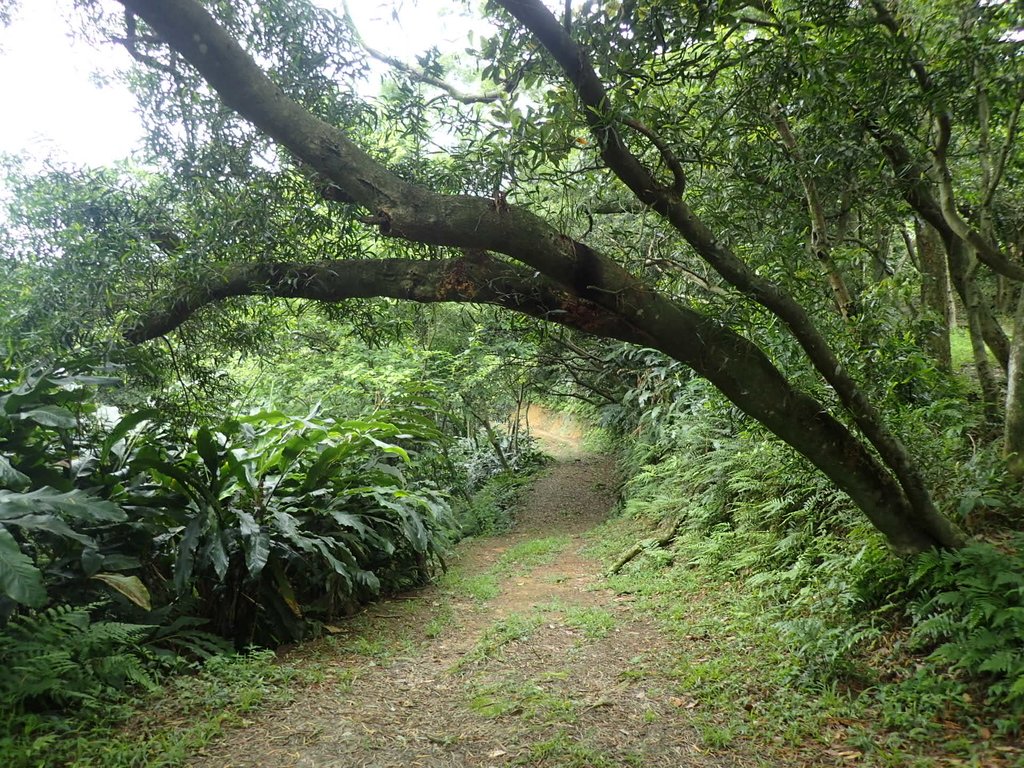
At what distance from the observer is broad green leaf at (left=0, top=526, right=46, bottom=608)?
2602 mm

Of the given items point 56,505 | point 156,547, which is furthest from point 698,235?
point 156,547

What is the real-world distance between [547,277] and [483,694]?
2742 millimetres

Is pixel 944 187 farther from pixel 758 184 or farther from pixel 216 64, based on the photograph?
pixel 216 64

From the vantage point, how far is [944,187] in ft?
14.1

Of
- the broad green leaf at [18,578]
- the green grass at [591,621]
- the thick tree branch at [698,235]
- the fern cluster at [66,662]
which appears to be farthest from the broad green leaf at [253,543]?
the thick tree branch at [698,235]

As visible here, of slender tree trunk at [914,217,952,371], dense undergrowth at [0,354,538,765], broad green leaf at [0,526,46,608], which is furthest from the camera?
slender tree trunk at [914,217,952,371]

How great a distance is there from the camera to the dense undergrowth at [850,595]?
128 inches

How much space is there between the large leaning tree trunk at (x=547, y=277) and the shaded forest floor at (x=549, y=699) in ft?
5.05

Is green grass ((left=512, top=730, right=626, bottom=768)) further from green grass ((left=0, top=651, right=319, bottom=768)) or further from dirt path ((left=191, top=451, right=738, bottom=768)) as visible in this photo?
green grass ((left=0, top=651, right=319, bottom=768))

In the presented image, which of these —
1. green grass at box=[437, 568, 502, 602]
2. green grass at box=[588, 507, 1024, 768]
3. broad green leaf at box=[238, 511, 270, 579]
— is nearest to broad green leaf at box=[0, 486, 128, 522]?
broad green leaf at box=[238, 511, 270, 579]

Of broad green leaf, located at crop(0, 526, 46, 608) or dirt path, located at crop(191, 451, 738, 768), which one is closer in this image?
broad green leaf, located at crop(0, 526, 46, 608)

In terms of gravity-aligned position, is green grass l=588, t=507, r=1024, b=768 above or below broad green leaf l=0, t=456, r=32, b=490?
below

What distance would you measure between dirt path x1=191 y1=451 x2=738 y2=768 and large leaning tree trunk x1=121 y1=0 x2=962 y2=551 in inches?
79.1

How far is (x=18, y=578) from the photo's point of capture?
2641 millimetres
